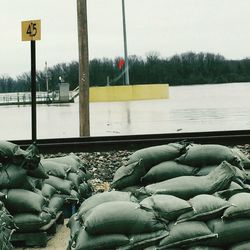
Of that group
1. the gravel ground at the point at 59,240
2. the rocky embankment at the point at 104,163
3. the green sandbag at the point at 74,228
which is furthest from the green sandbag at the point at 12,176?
the rocky embankment at the point at 104,163

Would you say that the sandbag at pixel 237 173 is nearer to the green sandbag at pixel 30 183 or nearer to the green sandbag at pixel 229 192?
the green sandbag at pixel 229 192

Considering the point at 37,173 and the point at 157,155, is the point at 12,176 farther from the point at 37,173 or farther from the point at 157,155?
the point at 157,155

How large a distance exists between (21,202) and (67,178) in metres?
1.32

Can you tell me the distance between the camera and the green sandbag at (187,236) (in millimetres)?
3432

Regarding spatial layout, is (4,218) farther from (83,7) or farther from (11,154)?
(83,7)

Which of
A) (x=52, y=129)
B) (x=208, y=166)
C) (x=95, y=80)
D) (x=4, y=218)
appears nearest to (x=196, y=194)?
(x=208, y=166)

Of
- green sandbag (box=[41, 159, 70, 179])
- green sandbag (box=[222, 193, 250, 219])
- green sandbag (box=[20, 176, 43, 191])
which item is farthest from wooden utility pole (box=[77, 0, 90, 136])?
green sandbag (box=[222, 193, 250, 219])

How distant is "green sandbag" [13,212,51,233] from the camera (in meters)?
4.94

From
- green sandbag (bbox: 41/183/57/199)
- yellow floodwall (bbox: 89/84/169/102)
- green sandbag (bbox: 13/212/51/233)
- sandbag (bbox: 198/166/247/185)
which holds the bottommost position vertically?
green sandbag (bbox: 13/212/51/233)

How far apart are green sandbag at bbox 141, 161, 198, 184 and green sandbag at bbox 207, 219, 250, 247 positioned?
1.14m

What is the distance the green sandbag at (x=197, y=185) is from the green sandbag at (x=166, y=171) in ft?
1.59

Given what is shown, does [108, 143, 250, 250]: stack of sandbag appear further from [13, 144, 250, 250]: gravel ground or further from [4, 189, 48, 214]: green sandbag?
[13, 144, 250, 250]: gravel ground

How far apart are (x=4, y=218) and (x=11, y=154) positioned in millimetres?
1008

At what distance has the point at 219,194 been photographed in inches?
153
